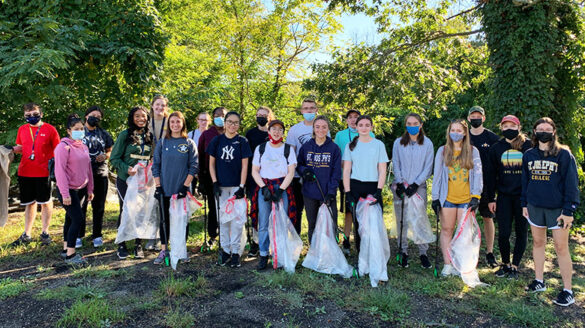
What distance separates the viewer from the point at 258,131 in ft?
17.0

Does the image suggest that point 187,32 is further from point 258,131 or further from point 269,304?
point 269,304

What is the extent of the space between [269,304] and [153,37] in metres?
5.46

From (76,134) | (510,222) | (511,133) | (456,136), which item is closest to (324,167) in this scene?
(456,136)

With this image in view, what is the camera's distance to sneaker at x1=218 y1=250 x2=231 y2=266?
15.6 feet

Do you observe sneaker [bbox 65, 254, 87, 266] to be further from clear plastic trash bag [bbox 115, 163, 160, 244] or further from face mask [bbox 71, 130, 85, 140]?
face mask [bbox 71, 130, 85, 140]

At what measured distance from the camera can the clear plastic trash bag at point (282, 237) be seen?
4516 mm

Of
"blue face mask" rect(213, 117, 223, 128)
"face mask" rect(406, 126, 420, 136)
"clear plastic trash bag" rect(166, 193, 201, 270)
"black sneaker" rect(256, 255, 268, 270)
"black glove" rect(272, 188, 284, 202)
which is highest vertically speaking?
"blue face mask" rect(213, 117, 223, 128)

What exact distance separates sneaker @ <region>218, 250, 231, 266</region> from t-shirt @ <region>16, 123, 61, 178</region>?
9.45 feet

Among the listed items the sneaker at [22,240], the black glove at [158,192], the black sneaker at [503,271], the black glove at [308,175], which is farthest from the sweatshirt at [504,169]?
the sneaker at [22,240]

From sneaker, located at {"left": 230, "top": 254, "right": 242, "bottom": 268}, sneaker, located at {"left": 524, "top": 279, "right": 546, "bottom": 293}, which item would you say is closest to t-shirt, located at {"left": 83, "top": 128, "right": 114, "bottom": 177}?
sneaker, located at {"left": 230, "top": 254, "right": 242, "bottom": 268}

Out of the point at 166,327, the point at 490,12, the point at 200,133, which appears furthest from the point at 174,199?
the point at 490,12

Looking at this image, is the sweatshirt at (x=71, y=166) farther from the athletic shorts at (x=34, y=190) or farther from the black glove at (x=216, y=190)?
the black glove at (x=216, y=190)

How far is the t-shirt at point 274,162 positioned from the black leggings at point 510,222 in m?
2.54

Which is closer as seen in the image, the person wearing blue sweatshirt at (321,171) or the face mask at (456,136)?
the face mask at (456,136)
